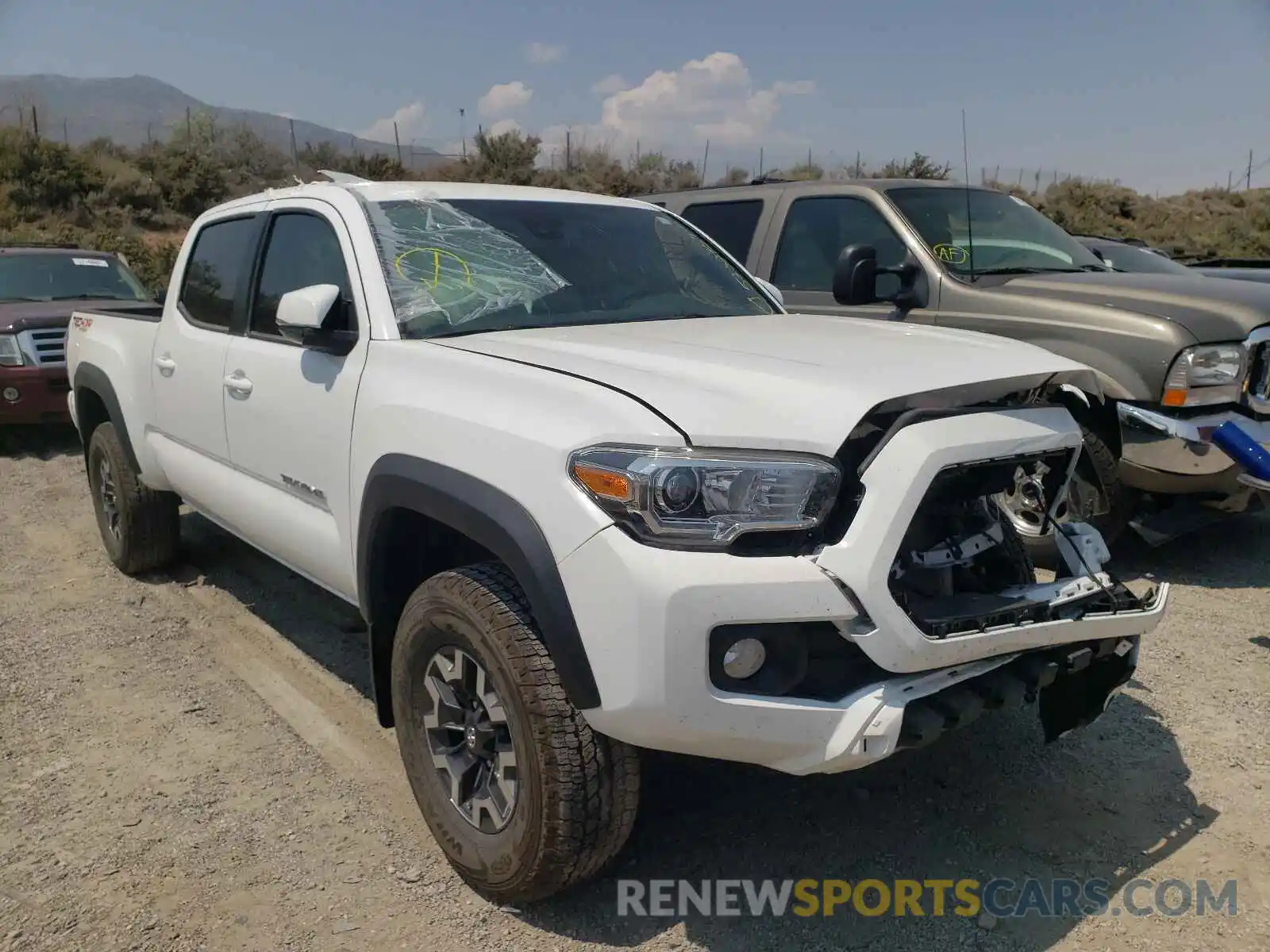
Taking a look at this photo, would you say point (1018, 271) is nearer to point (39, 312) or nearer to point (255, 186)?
point (39, 312)

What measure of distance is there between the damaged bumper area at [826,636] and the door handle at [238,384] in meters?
2.02

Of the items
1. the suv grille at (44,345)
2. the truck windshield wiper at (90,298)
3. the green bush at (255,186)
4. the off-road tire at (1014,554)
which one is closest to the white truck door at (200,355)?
the off-road tire at (1014,554)

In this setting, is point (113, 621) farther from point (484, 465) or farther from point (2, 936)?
point (484, 465)

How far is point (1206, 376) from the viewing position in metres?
4.63

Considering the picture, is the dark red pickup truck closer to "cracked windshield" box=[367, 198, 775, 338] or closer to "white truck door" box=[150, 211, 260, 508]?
"white truck door" box=[150, 211, 260, 508]

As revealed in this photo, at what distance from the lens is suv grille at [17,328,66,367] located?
8312mm

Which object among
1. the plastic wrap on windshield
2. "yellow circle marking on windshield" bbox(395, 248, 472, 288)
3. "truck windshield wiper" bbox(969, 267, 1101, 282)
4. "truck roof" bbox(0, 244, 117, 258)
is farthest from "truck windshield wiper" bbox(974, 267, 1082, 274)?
"truck roof" bbox(0, 244, 117, 258)

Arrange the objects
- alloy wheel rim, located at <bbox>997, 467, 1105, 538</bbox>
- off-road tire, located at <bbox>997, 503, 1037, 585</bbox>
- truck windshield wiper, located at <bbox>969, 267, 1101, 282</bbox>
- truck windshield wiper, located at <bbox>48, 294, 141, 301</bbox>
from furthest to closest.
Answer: truck windshield wiper, located at <bbox>48, 294, 141, 301</bbox> < truck windshield wiper, located at <bbox>969, 267, 1101, 282</bbox> < alloy wheel rim, located at <bbox>997, 467, 1105, 538</bbox> < off-road tire, located at <bbox>997, 503, 1037, 585</bbox>

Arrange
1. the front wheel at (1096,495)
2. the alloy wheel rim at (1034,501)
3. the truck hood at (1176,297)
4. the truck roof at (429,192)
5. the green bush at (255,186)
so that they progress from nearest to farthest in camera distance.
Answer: the truck roof at (429,192) → the alloy wheel rim at (1034,501) → the front wheel at (1096,495) → the truck hood at (1176,297) → the green bush at (255,186)

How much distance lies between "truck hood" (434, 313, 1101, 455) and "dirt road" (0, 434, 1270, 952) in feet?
4.30

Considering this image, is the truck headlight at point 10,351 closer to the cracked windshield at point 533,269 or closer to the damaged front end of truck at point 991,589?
the cracked windshield at point 533,269

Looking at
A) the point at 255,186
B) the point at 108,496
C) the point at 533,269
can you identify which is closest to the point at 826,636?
the point at 533,269

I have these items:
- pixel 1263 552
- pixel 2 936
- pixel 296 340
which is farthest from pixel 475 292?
pixel 1263 552

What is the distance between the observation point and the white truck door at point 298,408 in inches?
123
